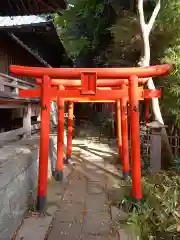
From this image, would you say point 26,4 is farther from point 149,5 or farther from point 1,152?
point 149,5

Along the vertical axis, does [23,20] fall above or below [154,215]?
above

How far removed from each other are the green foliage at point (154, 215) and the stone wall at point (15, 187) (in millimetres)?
1620

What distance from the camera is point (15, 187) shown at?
3561 mm

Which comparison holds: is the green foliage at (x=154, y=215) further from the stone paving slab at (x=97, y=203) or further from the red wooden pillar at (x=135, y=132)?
the stone paving slab at (x=97, y=203)

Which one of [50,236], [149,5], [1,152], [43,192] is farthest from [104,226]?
[149,5]

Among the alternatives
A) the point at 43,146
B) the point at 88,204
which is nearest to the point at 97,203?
the point at 88,204

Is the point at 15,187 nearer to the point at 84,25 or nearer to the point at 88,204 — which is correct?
the point at 88,204

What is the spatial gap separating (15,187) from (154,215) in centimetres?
216

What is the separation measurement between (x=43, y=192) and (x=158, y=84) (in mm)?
5889

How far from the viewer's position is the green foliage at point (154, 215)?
3.59 metres

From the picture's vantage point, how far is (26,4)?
6148 millimetres

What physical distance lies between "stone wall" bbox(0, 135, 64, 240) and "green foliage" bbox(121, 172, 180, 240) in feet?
5.31

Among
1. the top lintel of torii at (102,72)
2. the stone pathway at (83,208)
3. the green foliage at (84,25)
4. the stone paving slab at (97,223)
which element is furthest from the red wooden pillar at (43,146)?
the green foliage at (84,25)

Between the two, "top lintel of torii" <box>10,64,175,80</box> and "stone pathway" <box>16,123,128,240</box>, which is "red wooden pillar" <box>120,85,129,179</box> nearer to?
"stone pathway" <box>16,123,128,240</box>
